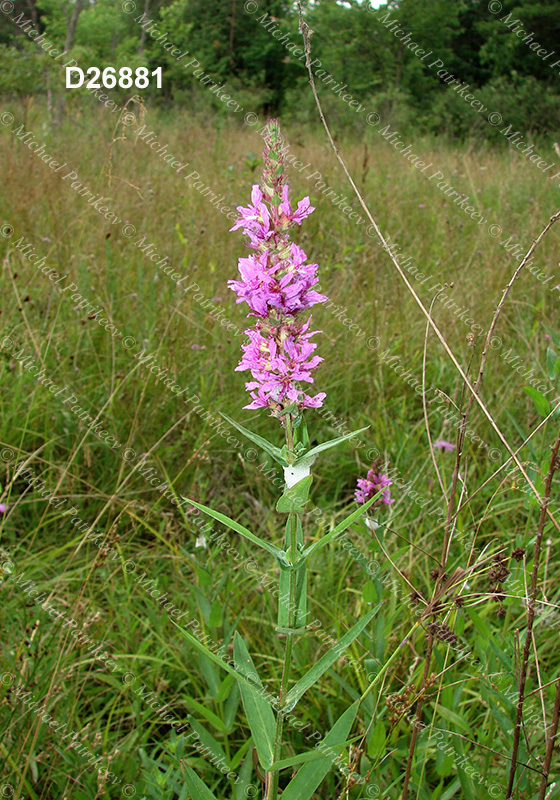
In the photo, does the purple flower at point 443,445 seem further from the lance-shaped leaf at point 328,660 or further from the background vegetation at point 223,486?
the lance-shaped leaf at point 328,660

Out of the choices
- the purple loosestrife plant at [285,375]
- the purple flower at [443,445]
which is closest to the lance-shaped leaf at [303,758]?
the purple loosestrife plant at [285,375]

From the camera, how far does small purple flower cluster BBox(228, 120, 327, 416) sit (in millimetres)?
1088

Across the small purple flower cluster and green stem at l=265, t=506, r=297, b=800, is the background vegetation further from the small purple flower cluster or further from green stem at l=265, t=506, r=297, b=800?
the small purple flower cluster

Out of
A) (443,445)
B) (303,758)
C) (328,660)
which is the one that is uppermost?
(328,660)

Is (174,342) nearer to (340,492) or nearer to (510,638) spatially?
(340,492)

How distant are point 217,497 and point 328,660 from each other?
164 cm

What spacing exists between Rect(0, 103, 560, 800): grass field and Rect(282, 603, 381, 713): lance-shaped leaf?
221mm

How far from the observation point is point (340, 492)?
2869 mm

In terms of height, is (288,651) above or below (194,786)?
above

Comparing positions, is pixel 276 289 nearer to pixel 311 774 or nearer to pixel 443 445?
pixel 311 774

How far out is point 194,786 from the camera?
118cm
